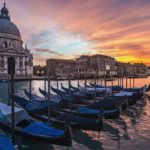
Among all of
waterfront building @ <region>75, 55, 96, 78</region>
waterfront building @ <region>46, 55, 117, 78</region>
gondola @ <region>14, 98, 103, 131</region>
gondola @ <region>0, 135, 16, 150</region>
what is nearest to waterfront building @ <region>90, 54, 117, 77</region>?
waterfront building @ <region>46, 55, 117, 78</region>

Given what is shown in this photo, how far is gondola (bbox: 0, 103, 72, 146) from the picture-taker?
10.3m

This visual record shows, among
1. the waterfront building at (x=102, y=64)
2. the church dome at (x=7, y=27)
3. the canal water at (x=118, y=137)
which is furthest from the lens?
the waterfront building at (x=102, y=64)

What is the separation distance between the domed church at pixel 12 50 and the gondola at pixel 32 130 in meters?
67.6

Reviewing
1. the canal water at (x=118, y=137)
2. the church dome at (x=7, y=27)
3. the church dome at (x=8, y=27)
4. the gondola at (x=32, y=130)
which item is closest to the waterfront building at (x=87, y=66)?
the church dome at (x=7, y=27)

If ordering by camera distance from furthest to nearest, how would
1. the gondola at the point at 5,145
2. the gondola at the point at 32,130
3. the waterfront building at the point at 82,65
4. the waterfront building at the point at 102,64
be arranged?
the waterfront building at the point at 102,64, the waterfront building at the point at 82,65, the gondola at the point at 32,130, the gondola at the point at 5,145

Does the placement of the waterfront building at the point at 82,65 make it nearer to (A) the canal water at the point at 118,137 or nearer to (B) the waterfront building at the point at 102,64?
(B) the waterfront building at the point at 102,64

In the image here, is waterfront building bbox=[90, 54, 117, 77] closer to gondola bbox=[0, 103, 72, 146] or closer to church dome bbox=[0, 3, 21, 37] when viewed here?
church dome bbox=[0, 3, 21, 37]

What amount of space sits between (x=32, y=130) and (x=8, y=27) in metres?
81.2

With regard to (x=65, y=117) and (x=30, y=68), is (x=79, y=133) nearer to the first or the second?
(x=65, y=117)

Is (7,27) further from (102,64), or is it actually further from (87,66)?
(102,64)

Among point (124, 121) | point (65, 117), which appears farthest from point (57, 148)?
point (124, 121)

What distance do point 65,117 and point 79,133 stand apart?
0.99m

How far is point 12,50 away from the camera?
8200cm

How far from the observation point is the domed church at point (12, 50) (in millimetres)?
80562
